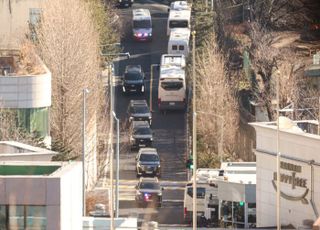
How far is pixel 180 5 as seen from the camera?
11325cm

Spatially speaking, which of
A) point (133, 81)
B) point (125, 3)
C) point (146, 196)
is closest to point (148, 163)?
point (146, 196)

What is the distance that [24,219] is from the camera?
122ft

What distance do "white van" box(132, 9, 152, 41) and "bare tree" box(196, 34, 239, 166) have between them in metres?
21.0

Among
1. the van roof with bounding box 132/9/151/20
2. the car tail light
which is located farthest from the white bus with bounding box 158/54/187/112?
the car tail light

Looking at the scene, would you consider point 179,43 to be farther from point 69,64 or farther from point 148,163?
point 69,64

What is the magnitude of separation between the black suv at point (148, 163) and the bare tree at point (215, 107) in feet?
6.89

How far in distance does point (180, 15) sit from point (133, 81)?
45.5 ft

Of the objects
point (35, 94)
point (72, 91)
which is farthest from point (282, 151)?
point (72, 91)

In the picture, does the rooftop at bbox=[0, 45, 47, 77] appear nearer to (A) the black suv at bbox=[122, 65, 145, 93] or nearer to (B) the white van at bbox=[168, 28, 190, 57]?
(A) the black suv at bbox=[122, 65, 145, 93]

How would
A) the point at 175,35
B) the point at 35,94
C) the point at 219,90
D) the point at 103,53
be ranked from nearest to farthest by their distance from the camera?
the point at 35,94
the point at 219,90
the point at 103,53
the point at 175,35

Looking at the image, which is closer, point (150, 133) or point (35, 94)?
point (35, 94)

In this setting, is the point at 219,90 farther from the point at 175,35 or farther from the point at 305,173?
the point at 305,173

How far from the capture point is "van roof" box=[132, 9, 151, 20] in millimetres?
108875

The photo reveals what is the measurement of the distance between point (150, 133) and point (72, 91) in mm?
12088
